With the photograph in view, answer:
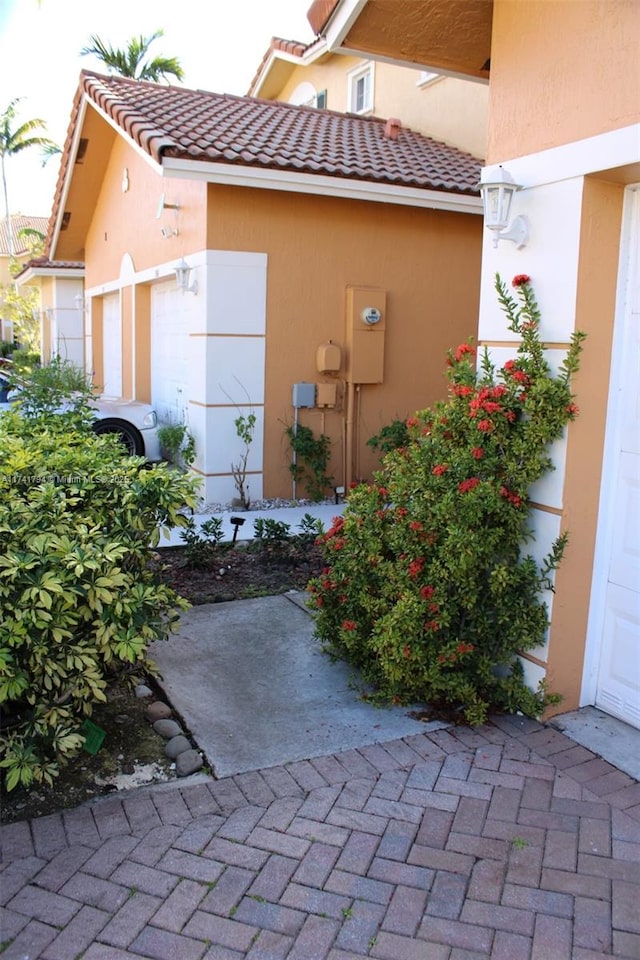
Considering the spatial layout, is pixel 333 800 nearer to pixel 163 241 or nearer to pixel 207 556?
pixel 207 556

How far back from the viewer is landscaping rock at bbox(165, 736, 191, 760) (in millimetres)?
3856

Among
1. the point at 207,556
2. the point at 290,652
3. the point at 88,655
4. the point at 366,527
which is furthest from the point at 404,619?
the point at 207,556

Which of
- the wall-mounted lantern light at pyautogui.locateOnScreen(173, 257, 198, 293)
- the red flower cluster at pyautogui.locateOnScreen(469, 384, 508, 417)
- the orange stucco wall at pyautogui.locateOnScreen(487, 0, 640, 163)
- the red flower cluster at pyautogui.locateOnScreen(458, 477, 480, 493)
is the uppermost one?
the orange stucco wall at pyautogui.locateOnScreen(487, 0, 640, 163)

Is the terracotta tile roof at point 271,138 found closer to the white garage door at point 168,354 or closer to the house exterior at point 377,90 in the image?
the house exterior at point 377,90

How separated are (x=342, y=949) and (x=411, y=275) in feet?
26.7

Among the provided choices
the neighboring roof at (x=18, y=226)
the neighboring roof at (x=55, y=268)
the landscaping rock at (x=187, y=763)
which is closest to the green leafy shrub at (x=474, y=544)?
the landscaping rock at (x=187, y=763)

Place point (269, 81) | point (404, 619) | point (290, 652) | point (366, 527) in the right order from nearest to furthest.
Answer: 1. point (404, 619)
2. point (366, 527)
3. point (290, 652)
4. point (269, 81)

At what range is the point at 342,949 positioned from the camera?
2.67 metres

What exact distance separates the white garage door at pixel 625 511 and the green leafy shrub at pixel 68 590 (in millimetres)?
2160

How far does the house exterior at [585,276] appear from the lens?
3822mm

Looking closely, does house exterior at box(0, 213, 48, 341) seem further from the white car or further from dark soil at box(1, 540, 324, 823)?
dark soil at box(1, 540, 324, 823)

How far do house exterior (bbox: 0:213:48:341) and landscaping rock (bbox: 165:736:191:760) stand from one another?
31.9 m

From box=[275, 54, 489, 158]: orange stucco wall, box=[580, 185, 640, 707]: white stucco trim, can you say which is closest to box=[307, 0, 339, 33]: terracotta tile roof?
box=[580, 185, 640, 707]: white stucco trim

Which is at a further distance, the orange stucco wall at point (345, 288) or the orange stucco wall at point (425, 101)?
the orange stucco wall at point (425, 101)
